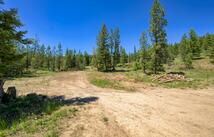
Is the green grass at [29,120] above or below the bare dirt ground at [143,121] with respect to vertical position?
above

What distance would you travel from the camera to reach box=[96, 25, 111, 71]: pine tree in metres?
52.4

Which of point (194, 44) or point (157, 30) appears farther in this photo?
point (194, 44)

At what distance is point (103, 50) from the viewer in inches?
2068

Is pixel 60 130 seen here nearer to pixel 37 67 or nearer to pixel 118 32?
pixel 118 32

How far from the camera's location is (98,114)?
418 inches

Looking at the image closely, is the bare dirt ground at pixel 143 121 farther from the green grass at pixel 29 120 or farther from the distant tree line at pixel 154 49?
the distant tree line at pixel 154 49

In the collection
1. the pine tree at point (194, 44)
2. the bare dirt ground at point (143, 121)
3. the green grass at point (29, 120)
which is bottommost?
the bare dirt ground at point (143, 121)

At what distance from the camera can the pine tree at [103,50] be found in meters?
52.4

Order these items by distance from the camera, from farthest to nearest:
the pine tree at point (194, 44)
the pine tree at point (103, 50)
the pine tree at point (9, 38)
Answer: the pine tree at point (194, 44)
the pine tree at point (103, 50)
the pine tree at point (9, 38)

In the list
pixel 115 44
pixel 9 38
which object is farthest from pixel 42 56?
pixel 9 38

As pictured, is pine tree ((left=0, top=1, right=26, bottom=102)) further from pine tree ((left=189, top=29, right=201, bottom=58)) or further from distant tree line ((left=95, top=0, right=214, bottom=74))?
pine tree ((left=189, top=29, right=201, bottom=58))

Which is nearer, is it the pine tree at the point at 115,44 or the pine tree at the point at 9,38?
the pine tree at the point at 9,38

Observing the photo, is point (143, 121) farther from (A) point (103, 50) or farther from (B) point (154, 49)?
(A) point (103, 50)

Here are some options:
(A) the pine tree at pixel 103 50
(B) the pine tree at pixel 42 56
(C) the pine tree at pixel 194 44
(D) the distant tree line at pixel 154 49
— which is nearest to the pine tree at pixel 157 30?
(D) the distant tree line at pixel 154 49
